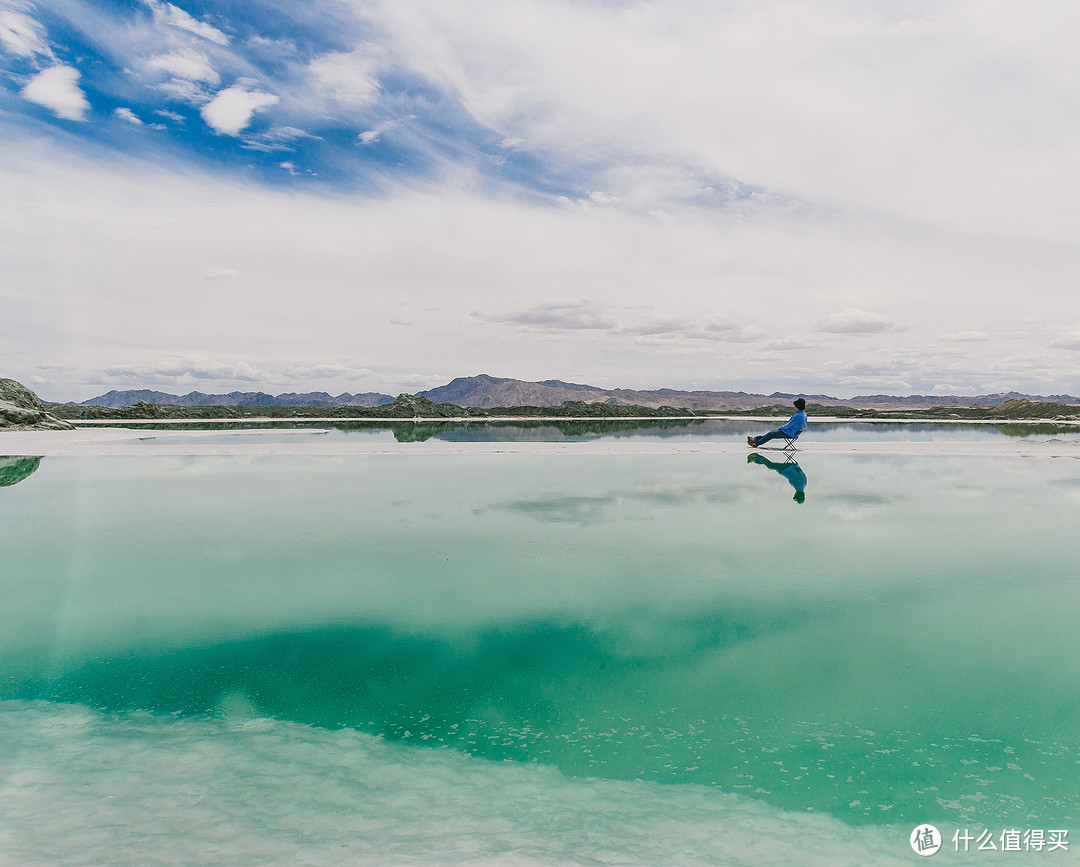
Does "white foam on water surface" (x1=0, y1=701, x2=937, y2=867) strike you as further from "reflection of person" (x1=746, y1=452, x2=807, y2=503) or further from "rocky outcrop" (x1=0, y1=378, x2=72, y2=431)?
"rocky outcrop" (x1=0, y1=378, x2=72, y2=431)

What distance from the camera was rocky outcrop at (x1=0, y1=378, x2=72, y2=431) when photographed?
30.3m

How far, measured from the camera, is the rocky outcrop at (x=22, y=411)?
30312mm

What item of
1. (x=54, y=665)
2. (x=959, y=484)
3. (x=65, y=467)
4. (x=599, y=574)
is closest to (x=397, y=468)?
(x=65, y=467)

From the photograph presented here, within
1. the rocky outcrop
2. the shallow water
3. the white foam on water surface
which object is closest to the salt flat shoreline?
the shallow water

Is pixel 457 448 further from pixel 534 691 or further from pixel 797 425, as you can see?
pixel 534 691

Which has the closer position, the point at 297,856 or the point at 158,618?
the point at 297,856

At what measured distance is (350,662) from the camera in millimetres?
4656

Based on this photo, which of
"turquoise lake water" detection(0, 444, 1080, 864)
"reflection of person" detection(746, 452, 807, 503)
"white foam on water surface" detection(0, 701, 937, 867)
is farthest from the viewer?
"reflection of person" detection(746, 452, 807, 503)

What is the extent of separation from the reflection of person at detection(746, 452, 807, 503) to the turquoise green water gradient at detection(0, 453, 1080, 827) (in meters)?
1.63

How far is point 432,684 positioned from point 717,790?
200 centimetres

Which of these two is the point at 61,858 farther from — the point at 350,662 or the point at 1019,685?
the point at 1019,685

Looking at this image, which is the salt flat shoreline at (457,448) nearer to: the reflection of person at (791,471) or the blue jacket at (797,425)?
the blue jacket at (797,425)

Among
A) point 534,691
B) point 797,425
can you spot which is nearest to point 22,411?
point 797,425

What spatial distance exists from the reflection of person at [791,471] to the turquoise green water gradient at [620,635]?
1.63 m
